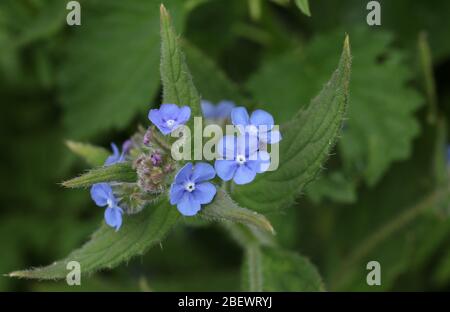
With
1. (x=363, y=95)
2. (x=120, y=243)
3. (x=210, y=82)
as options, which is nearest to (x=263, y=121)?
(x=120, y=243)

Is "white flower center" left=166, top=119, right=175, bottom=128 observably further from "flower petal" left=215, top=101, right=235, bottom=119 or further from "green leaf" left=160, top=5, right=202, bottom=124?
"flower petal" left=215, top=101, right=235, bottom=119

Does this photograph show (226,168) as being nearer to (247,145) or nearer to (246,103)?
(247,145)

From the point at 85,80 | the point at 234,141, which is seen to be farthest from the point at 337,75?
the point at 85,80

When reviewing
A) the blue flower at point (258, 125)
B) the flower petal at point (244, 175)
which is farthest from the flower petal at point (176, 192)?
the blue flower at point (258, 125)

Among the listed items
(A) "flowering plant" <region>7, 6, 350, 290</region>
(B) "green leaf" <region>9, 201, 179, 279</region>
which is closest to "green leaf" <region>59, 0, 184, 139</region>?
(A) "flowering plant" <region>7, 6, 350, 290</region>

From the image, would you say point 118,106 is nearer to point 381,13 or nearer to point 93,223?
point 93,223
